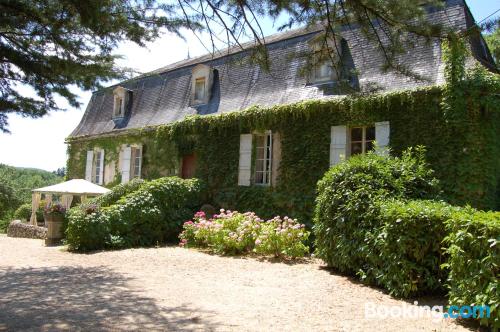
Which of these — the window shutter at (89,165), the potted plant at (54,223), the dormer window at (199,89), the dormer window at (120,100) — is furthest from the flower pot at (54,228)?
the dormer window at (120,100)

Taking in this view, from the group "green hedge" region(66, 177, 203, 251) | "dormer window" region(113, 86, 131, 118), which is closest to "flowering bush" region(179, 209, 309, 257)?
"green hedge" region(66, 177, 203, 251)

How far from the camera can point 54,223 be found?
10.7m

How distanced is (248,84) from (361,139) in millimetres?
4194

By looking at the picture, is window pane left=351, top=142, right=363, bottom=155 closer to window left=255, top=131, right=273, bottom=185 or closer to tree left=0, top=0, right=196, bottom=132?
window left=255, top=131, right=273, bottom=185

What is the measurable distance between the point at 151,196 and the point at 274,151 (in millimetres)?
3497

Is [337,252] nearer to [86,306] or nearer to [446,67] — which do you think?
[86,306]

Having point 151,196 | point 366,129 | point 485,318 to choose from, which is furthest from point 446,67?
point 151,196

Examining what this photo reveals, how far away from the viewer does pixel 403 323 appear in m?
4.13

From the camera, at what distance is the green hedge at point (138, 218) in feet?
30.4

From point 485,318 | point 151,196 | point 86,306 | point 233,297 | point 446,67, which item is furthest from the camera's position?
point 151,196

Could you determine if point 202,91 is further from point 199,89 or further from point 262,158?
point 262,158

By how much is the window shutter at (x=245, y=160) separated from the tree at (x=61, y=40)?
6918 mm

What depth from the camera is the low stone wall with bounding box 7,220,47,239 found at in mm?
12898

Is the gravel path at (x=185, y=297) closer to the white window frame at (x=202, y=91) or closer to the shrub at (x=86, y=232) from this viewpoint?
the shrub at (x=86, y=232)
